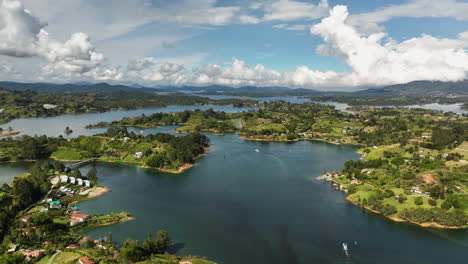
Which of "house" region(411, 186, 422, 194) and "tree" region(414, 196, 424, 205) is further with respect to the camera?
"house" region(411, 186, 422, 194)

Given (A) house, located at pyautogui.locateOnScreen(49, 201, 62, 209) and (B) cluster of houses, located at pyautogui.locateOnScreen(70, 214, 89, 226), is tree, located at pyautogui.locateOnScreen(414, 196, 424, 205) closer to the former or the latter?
(B) cluster of houses, located at pyautogui.locateOnScreen(70, 214, 89, 226)

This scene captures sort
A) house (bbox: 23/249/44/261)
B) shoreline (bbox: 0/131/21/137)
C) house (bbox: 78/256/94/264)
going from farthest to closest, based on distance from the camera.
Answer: shoreline (bbox: 0/131/21/137) → house (bbox: 23/249/44/261) → house (bbox: 78/256/94/264)

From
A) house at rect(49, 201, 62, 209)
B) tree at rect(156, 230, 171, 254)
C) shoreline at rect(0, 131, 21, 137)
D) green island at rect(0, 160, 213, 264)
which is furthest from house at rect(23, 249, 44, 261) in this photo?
shoreline at rect(0, 131, 21, 137)

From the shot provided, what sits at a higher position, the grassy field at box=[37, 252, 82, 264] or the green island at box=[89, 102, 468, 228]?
the green island at box=[89, 102, 468, 228]

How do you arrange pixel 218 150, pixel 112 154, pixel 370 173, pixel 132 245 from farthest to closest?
pixel 218 150, pixel 112 154, pixel 370 173, pixel 132 245

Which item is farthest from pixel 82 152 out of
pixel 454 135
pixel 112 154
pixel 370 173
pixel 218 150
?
pixel 454 135

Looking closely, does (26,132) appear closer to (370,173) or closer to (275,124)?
(275,124)

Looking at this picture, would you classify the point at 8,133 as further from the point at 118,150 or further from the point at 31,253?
the point at 31,253
